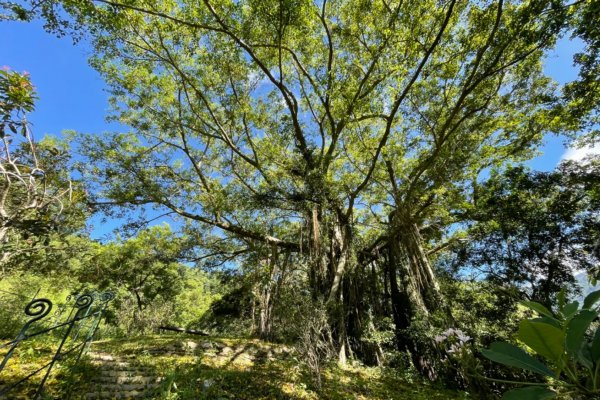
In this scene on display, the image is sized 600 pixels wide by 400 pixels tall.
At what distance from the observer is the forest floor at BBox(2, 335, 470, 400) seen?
310cm

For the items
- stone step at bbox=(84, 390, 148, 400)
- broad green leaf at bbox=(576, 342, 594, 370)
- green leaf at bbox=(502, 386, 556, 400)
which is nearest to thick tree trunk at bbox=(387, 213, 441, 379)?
stone step at bbox=(84, 390, 148, 400)

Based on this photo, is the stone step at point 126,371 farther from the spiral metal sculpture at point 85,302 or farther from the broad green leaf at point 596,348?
the broad green leaf at point 596,348

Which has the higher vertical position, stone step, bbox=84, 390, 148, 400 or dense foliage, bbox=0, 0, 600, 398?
dense foliage, bbox=0, 0, 600, 398

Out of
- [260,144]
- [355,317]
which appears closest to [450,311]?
[355,317]

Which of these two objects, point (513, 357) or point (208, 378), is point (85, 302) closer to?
point (208, 378)

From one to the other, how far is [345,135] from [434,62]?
300 cm

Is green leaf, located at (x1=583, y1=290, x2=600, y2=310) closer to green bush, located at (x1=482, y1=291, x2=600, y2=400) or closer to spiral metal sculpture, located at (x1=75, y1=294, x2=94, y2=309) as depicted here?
green bush, located at (x1=482, y1=291, x2=600, y2=400)

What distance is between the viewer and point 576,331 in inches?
22.3

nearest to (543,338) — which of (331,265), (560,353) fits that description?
(560,353)

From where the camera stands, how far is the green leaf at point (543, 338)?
21.4 inches

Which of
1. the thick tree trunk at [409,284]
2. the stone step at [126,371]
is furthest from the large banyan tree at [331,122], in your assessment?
the stone step at [126,371]

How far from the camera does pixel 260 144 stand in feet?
25.4

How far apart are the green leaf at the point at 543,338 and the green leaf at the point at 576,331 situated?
0.02 meters

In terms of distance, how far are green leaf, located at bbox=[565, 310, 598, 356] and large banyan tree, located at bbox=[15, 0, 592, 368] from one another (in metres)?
4.44
